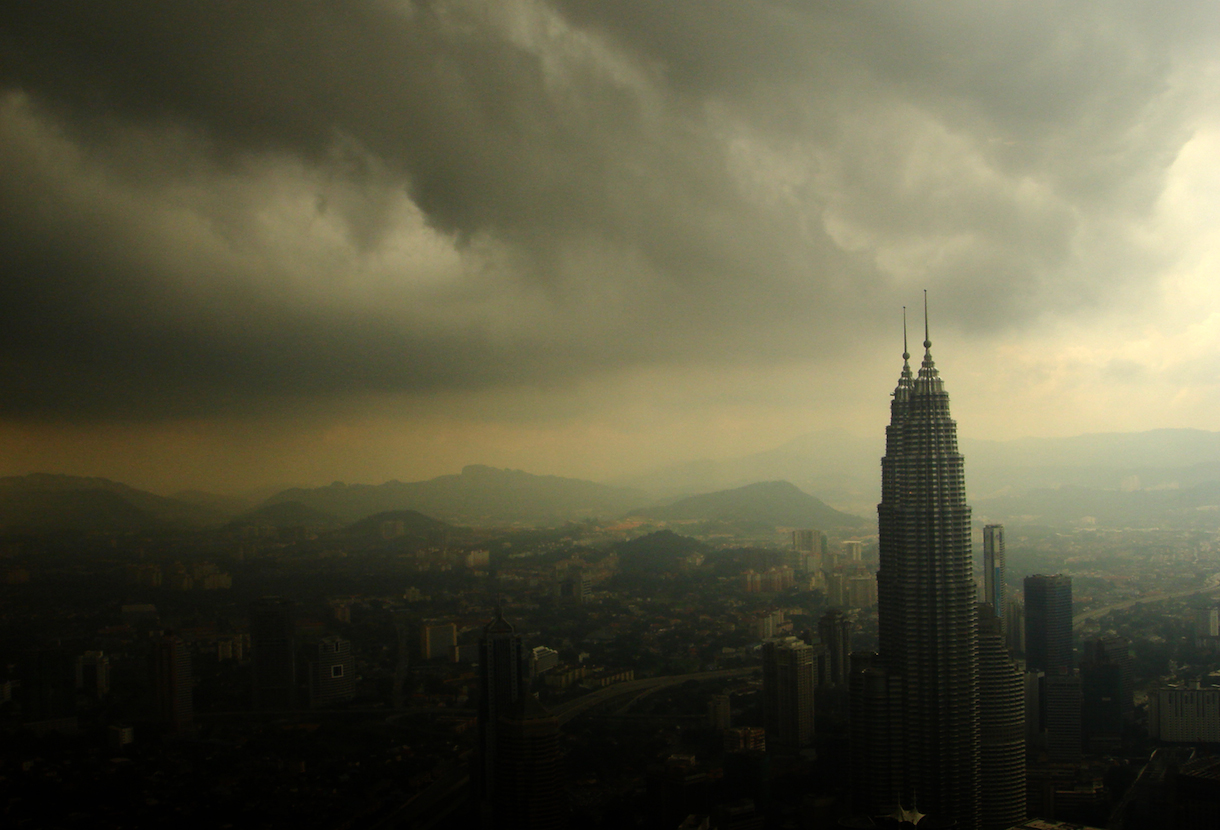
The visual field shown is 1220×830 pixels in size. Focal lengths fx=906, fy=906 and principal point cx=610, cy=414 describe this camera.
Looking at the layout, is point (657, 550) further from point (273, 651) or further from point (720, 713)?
point (273, 651)

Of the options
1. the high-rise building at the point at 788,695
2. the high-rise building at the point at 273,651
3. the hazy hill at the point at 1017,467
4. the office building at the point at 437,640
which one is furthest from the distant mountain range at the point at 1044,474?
the high-rise building at the point at 273,651

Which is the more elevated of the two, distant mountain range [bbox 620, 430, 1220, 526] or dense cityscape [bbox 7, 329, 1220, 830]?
distant mountain range [bbox 620, 430, 1220, 526]

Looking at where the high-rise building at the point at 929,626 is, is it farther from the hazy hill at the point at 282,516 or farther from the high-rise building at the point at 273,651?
the hazy hill at the point at 282,516

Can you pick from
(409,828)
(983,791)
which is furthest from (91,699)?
(983,791)

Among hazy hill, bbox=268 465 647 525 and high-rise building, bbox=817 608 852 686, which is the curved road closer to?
high-rise building, bbox=817 608 852 686

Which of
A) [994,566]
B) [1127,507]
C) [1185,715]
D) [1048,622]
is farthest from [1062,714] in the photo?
[1127,507]

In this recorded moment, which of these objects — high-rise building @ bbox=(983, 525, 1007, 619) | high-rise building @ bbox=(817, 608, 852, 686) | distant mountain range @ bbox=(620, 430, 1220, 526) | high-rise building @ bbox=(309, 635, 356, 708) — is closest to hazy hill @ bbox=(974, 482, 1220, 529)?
distant mountain range @ bbox=(620, 430, 1220, 526)
